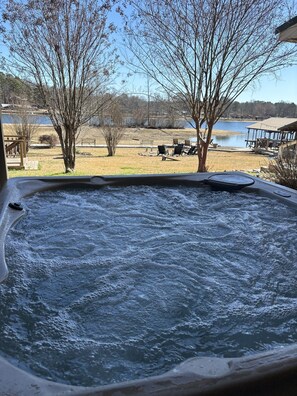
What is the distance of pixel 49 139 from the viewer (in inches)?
565

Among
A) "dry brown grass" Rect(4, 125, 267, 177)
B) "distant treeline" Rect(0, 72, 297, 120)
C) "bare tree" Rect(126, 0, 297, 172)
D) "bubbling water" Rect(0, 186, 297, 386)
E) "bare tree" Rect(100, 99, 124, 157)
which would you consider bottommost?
"dry brown grass" Rect(4, 125, 267, 177)

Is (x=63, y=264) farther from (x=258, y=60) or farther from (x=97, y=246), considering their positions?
(x=258, y=60)

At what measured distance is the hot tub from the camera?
0.85 m

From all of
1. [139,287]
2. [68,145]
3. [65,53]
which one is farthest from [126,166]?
[139,287]

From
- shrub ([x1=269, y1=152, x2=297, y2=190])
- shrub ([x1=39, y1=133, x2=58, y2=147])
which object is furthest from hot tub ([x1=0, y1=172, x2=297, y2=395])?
shrub ([x1=39, y1=133, x2=58, y2=147])

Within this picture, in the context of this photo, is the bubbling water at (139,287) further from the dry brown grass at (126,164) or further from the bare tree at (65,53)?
the bare tree at (65,53)

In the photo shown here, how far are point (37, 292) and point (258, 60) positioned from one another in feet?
14.5

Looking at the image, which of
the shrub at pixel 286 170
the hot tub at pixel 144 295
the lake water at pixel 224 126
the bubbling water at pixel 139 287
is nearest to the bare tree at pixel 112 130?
the lake water at pixel 224 126

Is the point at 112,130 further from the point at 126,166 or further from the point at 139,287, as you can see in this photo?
the point at 139,287

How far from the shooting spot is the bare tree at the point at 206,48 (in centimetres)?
436

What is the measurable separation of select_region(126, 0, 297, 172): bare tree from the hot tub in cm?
263

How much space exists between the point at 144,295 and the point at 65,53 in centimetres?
500

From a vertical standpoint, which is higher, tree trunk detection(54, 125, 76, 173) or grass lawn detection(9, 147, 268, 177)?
tree trunk detection(54, 125, 76, 173)

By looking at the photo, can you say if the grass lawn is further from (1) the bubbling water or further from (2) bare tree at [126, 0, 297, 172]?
(1) the bubbling water
